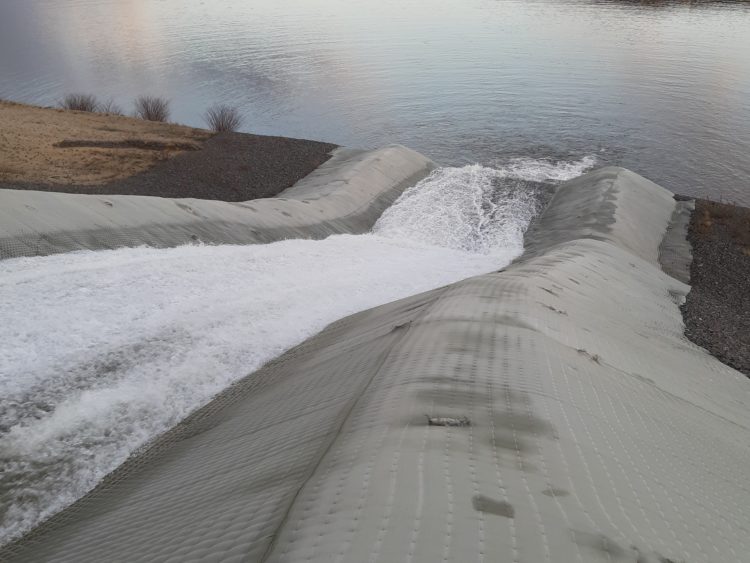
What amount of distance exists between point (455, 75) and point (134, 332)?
31057 mm

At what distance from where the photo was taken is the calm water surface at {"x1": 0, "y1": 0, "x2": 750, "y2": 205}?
23656 mm

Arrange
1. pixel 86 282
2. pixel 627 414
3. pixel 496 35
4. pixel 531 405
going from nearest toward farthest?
1. pixel 531 405
2. pixel 627 414
3. pixel 86 282
4. pixel 496 35

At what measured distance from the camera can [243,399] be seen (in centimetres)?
605

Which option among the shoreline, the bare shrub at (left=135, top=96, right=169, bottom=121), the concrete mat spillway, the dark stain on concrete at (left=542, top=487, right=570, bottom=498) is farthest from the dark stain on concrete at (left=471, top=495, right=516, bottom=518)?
the bare shrub at (left=135, top=96, right=169, bottom=121)

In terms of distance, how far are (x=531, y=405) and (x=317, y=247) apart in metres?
7.36

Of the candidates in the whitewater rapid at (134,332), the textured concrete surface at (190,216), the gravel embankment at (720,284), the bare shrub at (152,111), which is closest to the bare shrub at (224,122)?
the bare shrub at (152,111)

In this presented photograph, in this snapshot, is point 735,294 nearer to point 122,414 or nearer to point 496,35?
point 122,414

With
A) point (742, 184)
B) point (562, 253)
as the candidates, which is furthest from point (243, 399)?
point (742, 184)

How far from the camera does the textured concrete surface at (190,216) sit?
26.8 feet

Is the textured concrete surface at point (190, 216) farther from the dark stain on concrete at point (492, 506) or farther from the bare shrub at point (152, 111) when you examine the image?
the bare shrub at point (152, 111)

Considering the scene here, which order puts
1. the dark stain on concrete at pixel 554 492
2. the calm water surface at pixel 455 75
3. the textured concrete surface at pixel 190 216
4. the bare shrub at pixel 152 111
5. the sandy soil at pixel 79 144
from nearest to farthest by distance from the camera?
the dark stain on concrete at pixel 554 492 → the textured concrete surface at pixel 190 216 → the sandy soil at pixel 79 144 → the calm water surface at pixel 455 75 → the bare shrub at pixel 152 111

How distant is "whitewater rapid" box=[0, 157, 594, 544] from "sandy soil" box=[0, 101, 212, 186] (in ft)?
26.5

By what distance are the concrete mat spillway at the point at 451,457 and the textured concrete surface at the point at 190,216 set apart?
3.95 metres

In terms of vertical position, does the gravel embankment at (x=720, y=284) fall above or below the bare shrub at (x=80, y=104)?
below
